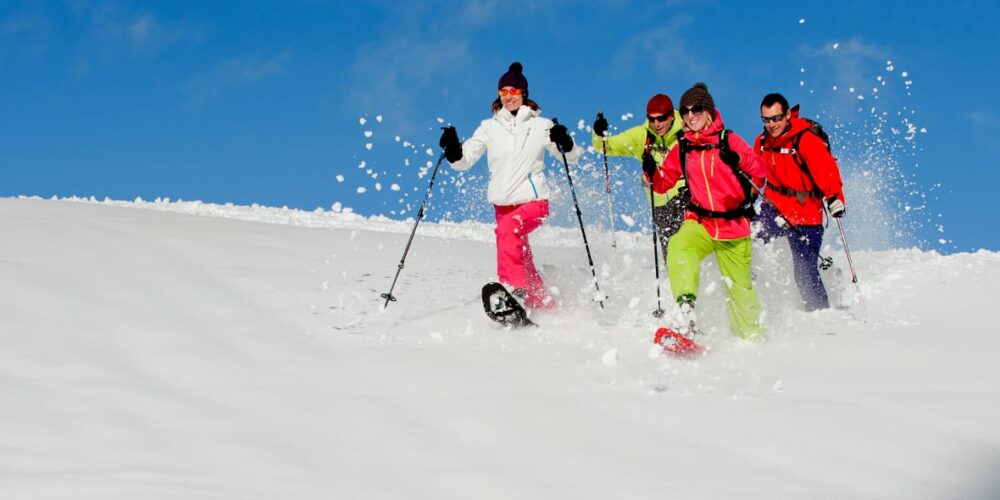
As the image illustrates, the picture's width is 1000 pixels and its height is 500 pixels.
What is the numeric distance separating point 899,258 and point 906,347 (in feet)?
17.3

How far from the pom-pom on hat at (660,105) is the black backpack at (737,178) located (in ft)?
2.92

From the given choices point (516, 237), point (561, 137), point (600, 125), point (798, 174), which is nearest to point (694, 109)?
point (561, 137)

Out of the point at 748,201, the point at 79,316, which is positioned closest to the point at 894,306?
the point at 748,201

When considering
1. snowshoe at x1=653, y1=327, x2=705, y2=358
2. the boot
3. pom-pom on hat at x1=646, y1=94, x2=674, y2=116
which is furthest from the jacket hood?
snowshoe at x1=653, y1=327, x2=705, y2=358

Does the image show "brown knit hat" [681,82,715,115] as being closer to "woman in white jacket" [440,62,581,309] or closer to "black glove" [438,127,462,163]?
"woman in white jacket" [440,62,581,309]

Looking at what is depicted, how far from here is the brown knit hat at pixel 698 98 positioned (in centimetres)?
696

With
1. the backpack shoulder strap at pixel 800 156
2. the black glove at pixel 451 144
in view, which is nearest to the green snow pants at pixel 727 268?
the backpack shoulder strap at pixel 800 156

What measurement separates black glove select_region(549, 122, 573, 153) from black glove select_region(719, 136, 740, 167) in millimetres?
1213

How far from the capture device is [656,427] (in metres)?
5.18

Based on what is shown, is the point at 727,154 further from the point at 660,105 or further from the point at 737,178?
the point at 660,105

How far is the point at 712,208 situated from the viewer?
7.15 m

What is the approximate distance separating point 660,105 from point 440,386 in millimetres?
3349

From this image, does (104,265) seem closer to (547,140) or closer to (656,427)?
(547,140)

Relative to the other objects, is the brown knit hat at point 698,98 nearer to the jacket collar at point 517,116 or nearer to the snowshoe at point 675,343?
the jacket collar at point 517,116
